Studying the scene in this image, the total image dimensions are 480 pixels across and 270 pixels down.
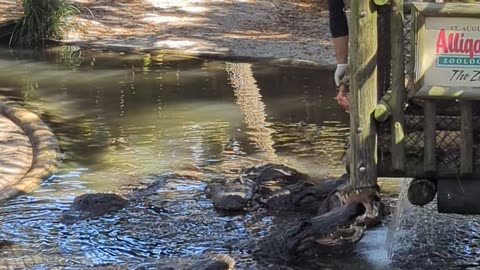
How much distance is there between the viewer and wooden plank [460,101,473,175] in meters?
4.36

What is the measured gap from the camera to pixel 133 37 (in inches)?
555

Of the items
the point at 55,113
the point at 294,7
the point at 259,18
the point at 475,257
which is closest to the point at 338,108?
the point at 55,113

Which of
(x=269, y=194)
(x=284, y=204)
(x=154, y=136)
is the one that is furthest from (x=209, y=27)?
(x=284, y=204)

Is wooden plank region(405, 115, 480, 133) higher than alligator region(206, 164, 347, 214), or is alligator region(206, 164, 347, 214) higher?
wooden plank region(405, 115, 480, 133)

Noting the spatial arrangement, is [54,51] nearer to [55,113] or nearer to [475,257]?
[55,113]

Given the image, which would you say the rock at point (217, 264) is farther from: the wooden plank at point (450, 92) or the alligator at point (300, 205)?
the wooden plank at point (450, 92)

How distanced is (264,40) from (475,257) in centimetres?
883

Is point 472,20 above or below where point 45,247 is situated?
above

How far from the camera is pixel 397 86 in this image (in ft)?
14.6

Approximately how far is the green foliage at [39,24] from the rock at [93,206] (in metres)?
7.62

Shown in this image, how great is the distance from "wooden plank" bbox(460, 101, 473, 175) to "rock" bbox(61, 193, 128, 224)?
2594 mm

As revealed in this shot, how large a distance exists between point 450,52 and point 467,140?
446 mm

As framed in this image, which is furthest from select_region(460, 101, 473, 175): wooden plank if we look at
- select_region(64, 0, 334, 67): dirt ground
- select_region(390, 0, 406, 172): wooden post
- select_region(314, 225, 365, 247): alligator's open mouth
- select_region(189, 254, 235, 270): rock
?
select_region(64, 0, 334, 67): dirt ground

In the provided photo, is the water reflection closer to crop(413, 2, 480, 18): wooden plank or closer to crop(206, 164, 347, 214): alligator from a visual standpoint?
crop(206, 164, 347, 214): alligator
